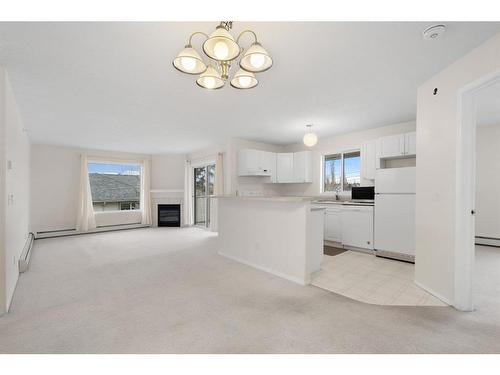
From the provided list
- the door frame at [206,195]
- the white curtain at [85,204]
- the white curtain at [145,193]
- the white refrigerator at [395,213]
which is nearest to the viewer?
the white refrigerator at [395,213]

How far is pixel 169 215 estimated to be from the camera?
24.7 ft

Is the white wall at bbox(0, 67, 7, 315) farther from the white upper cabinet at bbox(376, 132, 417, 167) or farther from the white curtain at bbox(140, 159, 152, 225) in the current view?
the white upper cabinet at bbox(376, 132, 417, 167)

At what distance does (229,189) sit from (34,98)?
3.65m

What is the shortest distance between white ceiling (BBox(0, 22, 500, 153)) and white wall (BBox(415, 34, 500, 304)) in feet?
0.50

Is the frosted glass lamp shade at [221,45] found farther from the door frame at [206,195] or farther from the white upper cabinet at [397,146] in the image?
the door frame at [206,195]

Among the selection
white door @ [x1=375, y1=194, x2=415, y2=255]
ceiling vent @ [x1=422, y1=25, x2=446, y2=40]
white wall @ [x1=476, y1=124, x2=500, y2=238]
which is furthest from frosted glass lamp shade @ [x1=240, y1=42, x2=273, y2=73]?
white wall @ [x1=476, y1=124, x2=500, y2=238]

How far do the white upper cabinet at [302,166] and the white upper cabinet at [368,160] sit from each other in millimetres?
1331

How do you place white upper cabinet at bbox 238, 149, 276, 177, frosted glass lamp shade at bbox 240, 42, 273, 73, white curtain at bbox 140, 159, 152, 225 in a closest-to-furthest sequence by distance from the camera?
frosted glass lamp shade at bbox 240, 42, 273, 73, white upper cabinet at bbox 238, 149, 276, 177, white curtain at bbox 140, 159, 152, 225

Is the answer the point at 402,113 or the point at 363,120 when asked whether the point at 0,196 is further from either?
the point at 402,113

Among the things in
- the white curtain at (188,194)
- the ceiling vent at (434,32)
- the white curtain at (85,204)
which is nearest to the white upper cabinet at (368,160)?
the ceiling vent at (434,32)

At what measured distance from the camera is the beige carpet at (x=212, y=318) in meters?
1.60

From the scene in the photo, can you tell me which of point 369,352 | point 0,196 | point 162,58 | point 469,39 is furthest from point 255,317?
point 469,39

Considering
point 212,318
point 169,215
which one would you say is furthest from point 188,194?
point 212,318

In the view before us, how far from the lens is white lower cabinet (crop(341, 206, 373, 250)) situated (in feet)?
13.0
